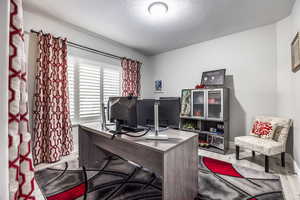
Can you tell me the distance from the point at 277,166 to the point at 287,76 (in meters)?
1.56

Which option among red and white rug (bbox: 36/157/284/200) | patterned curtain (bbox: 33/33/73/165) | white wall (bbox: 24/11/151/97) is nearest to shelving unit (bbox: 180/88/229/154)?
red and white rug (bbox: 36/157/284/200)

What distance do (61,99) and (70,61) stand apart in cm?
84

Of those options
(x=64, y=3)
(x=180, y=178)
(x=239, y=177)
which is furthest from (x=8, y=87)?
(x=239, y=177)

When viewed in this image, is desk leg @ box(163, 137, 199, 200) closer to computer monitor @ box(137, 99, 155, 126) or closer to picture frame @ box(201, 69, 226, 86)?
computer monitor @ box(137, 99, 155, 126)

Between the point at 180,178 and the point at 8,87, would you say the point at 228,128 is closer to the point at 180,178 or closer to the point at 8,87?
the point at 180,178

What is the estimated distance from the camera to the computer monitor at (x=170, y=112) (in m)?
1.49

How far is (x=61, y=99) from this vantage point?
2543 mm

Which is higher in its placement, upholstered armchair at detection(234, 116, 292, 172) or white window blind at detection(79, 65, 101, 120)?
white window blind at detection(79, 65, 101, 120)

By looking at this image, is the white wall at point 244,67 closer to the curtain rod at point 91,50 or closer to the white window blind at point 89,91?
the curtain rod at point 91,50

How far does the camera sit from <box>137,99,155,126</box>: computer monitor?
1.65 meters

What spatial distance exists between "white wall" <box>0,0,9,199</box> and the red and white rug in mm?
1352

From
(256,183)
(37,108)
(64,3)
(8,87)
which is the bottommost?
(256,183)

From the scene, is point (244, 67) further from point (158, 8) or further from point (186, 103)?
point (158, 8)

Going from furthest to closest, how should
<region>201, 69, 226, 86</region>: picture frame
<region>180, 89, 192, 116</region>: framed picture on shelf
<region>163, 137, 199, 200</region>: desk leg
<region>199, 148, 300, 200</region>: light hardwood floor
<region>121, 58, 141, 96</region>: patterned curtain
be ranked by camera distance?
<region>121, 58, 141, 96</region>: patterned curtain → <region>180, 89, 192, 116</region>: framed picture on shelf → <region>201, 69, 226, 86</region>: picture frame → <region>199, 148, 300, 200</region>: light hardwood floor → <region>163, 137, 199, 200</region>: desk leg
